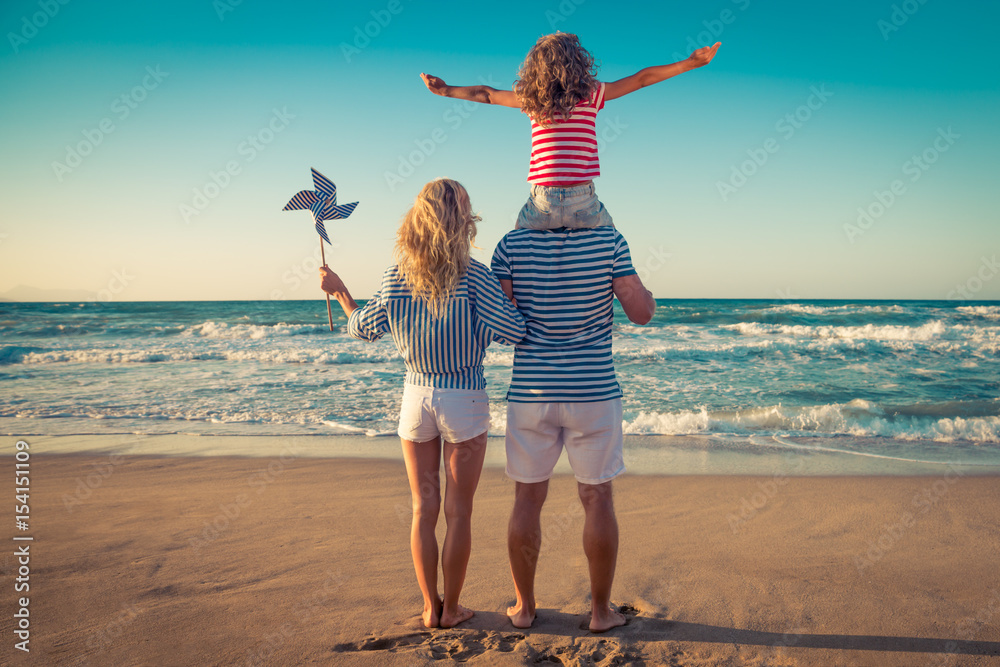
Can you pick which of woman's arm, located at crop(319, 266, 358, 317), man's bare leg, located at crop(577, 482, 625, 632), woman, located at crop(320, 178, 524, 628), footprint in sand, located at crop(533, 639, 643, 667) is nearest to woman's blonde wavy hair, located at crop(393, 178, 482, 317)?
woman, located at crop(320, 178, 524, 628)

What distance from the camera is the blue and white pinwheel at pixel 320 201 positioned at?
2.98 m

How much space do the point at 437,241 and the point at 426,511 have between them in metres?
1.25

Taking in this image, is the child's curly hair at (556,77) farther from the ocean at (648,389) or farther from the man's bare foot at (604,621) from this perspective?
the ocean at (648,389)

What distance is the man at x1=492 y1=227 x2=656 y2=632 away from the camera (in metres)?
2.38

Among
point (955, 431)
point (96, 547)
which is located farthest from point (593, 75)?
point (955, 431)

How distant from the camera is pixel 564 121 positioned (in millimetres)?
2381

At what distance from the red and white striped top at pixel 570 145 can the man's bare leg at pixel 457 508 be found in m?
1.22

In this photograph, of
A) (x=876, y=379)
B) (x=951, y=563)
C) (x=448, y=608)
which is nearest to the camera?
(x=448, y=608)

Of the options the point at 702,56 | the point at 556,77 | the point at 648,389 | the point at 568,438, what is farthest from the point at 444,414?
the point at 648,389

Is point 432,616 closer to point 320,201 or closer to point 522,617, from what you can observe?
point 522,617

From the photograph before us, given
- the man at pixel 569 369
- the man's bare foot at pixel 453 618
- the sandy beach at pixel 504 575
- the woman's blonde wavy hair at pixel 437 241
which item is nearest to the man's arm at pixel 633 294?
the man at pixel 569 369

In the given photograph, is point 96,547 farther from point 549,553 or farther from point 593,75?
point 593,75

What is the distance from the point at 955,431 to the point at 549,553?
6242mm

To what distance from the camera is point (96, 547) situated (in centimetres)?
347
